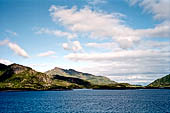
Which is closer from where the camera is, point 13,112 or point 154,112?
point 154,112

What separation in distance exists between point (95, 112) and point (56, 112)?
2447 cm

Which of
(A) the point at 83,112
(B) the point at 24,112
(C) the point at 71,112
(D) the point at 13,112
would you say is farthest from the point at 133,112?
(D) the point at 13,112

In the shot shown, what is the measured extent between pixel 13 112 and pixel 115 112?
214 feet

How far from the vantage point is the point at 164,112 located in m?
113

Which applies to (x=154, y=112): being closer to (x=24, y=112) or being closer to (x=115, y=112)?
(x=115, y=112)

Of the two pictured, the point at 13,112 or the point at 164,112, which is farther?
the point at 13,112

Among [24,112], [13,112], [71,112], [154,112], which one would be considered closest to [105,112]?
[71,112]

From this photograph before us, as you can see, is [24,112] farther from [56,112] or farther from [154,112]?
[154,112]

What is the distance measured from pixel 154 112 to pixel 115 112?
23315mm

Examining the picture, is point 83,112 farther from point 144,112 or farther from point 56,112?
point 144,112

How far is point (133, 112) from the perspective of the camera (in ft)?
378

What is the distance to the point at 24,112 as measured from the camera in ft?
393

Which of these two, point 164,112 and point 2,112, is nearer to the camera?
point 164,112

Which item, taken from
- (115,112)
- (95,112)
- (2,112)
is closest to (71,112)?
(95,112)
